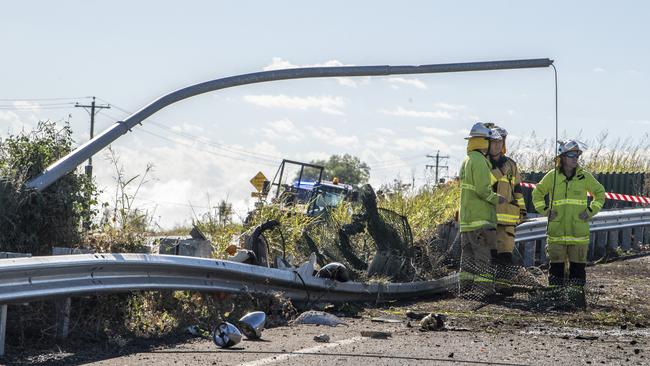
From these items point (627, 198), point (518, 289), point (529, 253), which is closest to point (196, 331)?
point (518, 289)

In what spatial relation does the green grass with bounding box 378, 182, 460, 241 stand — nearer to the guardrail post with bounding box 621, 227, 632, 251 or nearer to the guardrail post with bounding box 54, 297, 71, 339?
the guardrail post with bounding box 621, 227, 632, 251

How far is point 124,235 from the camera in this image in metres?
10.4

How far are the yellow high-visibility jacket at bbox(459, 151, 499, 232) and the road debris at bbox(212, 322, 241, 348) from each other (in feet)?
18.2

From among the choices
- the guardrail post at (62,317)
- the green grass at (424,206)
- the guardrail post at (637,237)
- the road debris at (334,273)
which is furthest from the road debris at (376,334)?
the guardrail post at (637,237)

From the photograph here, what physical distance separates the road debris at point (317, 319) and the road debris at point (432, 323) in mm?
797

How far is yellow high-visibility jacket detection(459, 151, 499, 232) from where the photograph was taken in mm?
13281

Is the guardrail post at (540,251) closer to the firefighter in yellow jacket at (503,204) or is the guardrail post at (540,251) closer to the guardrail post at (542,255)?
the guardrail post at (542,255)

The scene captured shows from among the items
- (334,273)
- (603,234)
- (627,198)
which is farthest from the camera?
(627,198)

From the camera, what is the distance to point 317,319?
10.3 metres

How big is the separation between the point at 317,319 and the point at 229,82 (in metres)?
2.47

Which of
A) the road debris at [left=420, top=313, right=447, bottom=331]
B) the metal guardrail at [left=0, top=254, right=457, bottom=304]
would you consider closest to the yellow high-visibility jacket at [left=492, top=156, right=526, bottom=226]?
the metal guardrail at [left=0, top=254, right=457, bottom=304]

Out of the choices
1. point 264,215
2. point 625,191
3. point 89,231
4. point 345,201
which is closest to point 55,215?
point 89,231

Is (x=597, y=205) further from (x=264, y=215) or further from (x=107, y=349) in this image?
(x=107, y=349)

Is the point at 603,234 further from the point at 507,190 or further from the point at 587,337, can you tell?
the point at 587,337
